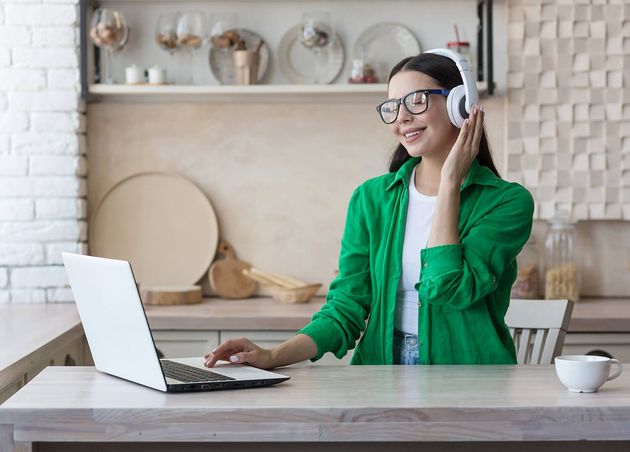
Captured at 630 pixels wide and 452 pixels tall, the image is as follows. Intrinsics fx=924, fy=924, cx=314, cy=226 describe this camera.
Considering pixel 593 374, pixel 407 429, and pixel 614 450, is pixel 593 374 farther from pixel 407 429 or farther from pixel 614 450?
pixel 407 429

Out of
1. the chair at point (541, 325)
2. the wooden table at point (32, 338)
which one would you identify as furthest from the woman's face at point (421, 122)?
the wooden table at point (32, 338)

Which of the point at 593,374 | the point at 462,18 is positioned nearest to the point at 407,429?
the point at 593,374

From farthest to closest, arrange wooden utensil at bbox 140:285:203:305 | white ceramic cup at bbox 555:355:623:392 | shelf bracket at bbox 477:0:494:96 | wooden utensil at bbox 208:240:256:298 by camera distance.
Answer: wooden utensil at bbox 208:240:256:298
shelf bracket at bbox 477:0:494:96
wooden utensil at bbox 140:285:203:305
white ceramic cup at bbox 555:355:623:392

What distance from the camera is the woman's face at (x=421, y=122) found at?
1990 mm

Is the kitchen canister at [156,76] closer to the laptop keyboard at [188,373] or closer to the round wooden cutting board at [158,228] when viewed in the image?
the round wooden cutting board at [158,228]

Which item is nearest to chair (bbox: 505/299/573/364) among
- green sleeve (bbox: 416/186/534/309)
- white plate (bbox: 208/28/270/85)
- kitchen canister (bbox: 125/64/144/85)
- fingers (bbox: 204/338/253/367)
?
green sleeve (bbox: 416/186/534/309)

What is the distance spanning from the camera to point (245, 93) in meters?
3.41

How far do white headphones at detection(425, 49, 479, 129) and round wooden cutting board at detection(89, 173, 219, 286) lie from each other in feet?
5.75

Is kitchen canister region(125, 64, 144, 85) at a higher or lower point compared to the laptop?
higher

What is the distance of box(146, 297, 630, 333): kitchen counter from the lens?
300cm

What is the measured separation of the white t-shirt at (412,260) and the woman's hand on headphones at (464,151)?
15 cm

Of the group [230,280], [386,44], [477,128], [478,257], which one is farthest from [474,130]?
→ [230,280]

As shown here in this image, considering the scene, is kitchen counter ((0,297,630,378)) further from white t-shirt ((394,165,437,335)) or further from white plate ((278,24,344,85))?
white t-shirt ((394,165,437,335))

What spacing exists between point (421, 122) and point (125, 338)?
79 centimetres
